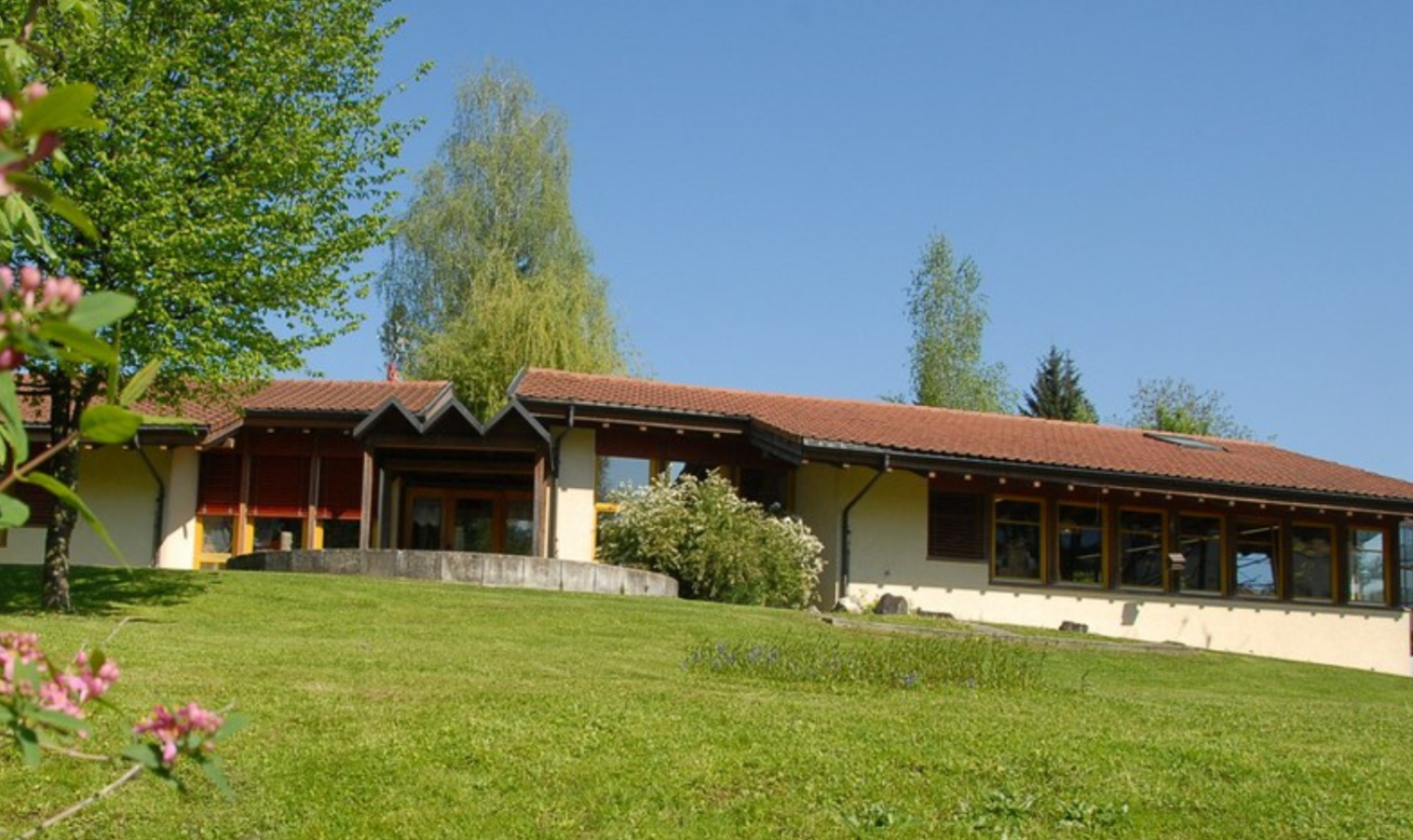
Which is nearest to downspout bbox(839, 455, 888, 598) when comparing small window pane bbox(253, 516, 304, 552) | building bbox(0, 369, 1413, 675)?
building bbox(0, 369, 1413, 675)

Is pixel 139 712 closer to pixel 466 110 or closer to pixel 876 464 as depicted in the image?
pixel 876 464

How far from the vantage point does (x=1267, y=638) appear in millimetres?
27156

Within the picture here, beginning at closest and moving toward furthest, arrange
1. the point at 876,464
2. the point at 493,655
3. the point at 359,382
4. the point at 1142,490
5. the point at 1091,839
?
the point at 1091,839 < the point at 493,655 < the point at 876,464 < the point at 1142,490 < the point at 359,382

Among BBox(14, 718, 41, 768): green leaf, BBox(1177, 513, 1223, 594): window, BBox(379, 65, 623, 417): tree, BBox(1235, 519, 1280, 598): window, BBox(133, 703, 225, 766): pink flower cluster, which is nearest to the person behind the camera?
BBox(14, 718, 41, 768): green leaf

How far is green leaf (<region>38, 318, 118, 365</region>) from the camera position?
1979 mm

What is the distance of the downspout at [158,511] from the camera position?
25.6 meters

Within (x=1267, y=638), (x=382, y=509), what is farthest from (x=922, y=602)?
(x=382, y=509)

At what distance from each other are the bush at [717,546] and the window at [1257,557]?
8.90 meters

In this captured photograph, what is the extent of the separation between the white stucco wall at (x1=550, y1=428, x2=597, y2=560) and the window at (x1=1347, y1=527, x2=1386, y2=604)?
1452cm

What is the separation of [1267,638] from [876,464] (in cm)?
883

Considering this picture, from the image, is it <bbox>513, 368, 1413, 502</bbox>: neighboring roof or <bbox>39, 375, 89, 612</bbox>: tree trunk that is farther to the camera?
<bbox>513, 368, 1413, 502</bbox>: neighboring roof

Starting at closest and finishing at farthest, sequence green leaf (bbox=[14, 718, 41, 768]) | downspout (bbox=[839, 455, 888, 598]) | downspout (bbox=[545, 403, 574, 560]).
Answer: green leaf (bbox=[14, 718, 41, 768]) → downspout (bbox=[839, 455, 888, 598]) → downspout (bbox=[545, 403, 574, 560])

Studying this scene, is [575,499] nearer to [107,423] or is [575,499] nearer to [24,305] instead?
[107,423]

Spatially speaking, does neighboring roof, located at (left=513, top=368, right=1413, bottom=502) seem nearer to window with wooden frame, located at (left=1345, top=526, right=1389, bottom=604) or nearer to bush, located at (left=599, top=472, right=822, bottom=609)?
window with wooden frame, located at (left=1345, top=526, right=1389, bottom=604)
